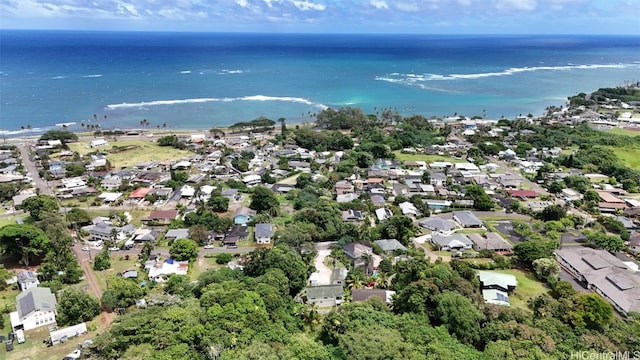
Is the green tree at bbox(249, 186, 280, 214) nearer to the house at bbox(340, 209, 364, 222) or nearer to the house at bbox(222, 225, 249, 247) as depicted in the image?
the house at bbox(222, 225, 249, 247)

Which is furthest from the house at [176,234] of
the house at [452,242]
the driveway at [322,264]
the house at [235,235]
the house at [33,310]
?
the house at [452,242]

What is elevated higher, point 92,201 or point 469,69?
point 469,69

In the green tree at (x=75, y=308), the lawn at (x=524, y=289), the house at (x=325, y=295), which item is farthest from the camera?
the lawn at (x=524, y=289)

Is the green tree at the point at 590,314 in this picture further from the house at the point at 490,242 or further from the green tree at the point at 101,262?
the green tree at the point at 101,262

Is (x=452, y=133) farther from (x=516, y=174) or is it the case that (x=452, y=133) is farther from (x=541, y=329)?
(x=541, y=329)

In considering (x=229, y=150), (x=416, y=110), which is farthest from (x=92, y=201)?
(x=416, y=110)

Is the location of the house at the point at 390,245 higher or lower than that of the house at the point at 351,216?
higher
